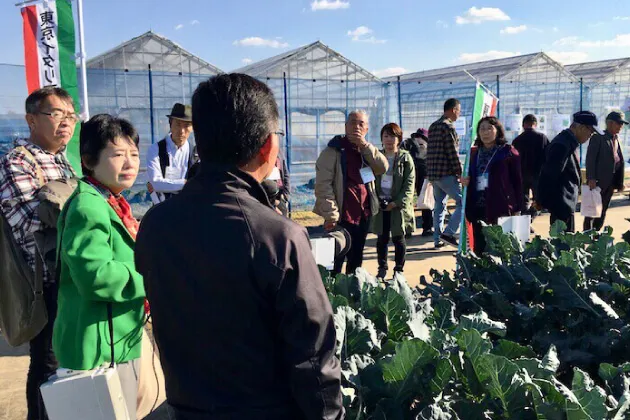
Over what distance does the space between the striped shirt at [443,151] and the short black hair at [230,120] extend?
578 cm

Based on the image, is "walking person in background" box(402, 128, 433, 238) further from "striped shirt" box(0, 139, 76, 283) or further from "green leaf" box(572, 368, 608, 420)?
"green leaf" box(572, 368, 608, 420)

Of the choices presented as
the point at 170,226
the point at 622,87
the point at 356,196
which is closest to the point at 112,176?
the point at 170,226

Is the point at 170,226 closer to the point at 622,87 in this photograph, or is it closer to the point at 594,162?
the point at 594,162

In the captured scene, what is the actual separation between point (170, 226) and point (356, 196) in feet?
11.7

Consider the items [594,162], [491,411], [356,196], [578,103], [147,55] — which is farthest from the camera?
[578,103]

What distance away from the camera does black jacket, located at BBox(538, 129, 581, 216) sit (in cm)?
542

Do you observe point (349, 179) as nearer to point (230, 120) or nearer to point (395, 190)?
point (395, 190)

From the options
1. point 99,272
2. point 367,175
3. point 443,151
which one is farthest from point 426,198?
point 99,272

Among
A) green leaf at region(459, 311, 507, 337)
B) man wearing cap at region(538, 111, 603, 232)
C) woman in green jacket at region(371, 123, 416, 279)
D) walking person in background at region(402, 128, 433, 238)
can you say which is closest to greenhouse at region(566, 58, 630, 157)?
walking person in background at region(402, 128, 433, 238)

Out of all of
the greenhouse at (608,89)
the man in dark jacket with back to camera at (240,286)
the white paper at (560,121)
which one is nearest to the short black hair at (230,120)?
the man in dark jacket with back to camera at (240,286)

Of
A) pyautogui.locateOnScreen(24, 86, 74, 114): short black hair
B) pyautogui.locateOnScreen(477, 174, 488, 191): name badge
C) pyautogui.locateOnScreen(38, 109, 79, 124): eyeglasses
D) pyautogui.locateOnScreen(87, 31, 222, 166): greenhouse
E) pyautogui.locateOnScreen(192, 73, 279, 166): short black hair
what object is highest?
pyautogui.locateOnScreen(87, 31, 222, 166): greenhouse

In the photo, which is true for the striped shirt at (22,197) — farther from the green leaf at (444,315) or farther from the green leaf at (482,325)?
the green leaf at (482,325)

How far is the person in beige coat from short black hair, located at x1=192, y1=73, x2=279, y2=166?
3.33 m

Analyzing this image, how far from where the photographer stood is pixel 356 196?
4.75 metres
